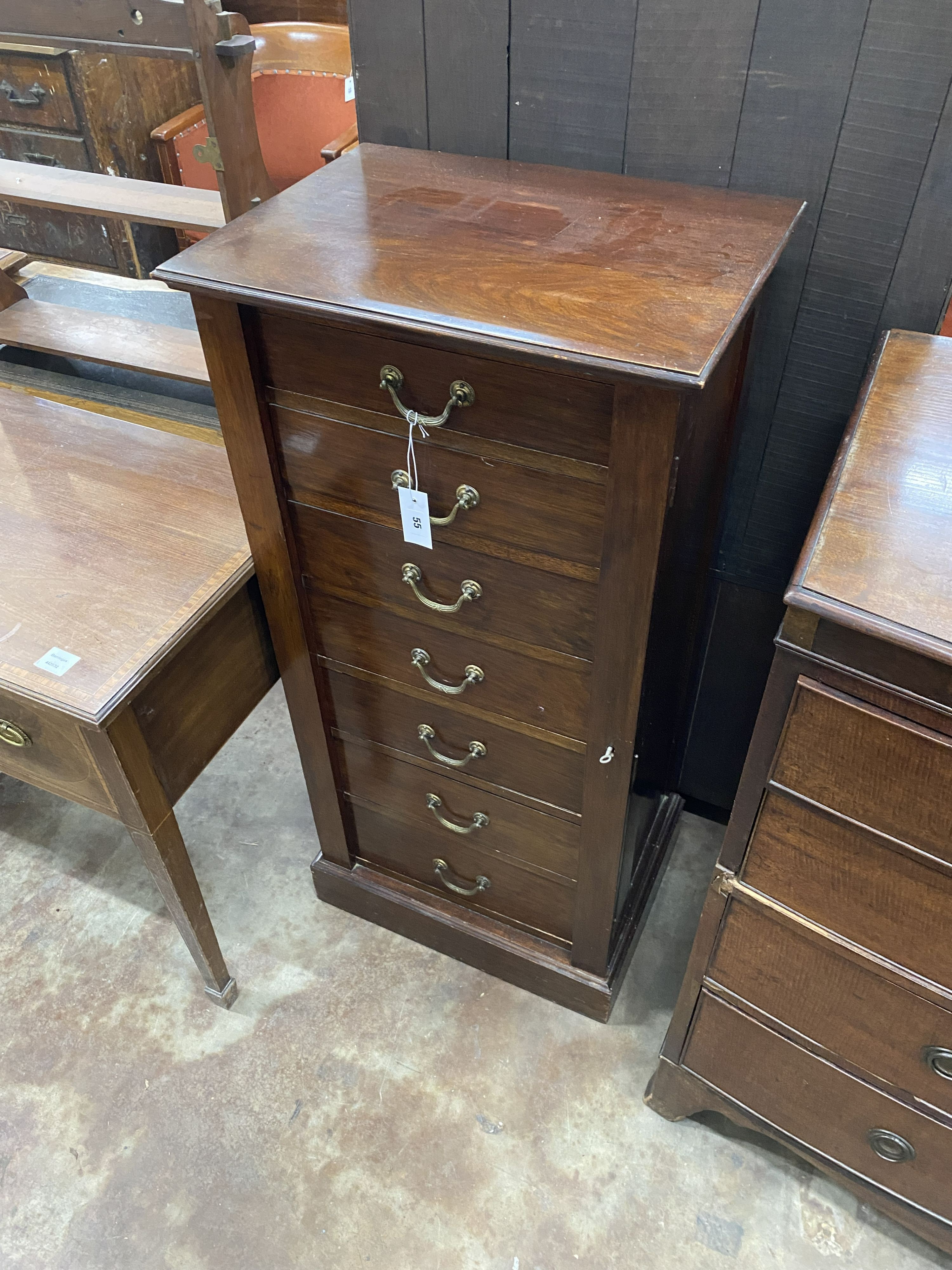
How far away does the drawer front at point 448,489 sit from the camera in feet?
2.83

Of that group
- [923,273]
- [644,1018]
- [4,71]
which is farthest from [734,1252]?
[4,71]

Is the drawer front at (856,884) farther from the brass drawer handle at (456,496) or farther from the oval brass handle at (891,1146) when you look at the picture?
the brass drawer handle at (456,496)

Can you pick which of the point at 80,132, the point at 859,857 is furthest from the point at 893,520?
the point at 80,132

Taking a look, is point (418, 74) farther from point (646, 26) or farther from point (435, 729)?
point (435, 729)

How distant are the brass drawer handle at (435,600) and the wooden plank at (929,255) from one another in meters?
0.59

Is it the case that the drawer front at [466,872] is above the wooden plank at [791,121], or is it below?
below

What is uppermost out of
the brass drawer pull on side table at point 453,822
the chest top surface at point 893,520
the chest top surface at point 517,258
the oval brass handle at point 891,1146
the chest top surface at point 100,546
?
the chest top surface at point 517,258

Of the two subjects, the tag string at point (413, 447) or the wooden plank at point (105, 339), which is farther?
the wooden plank at point (105, 339)

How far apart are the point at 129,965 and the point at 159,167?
209 centimetres

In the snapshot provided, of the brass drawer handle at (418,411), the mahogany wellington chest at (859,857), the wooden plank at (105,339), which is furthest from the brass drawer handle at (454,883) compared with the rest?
the wooden plank at (105,339)

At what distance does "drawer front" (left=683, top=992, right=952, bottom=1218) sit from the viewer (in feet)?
3.22

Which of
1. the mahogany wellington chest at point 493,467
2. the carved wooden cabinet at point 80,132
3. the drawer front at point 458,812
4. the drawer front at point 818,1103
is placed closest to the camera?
the mahogany wellington chest at point 493,467

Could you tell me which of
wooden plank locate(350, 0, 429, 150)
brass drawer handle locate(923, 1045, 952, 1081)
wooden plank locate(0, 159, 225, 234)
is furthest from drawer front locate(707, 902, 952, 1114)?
wooden plank locate(0, 159, 225, 234)

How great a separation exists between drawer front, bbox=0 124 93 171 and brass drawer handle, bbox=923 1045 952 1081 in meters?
2.42
